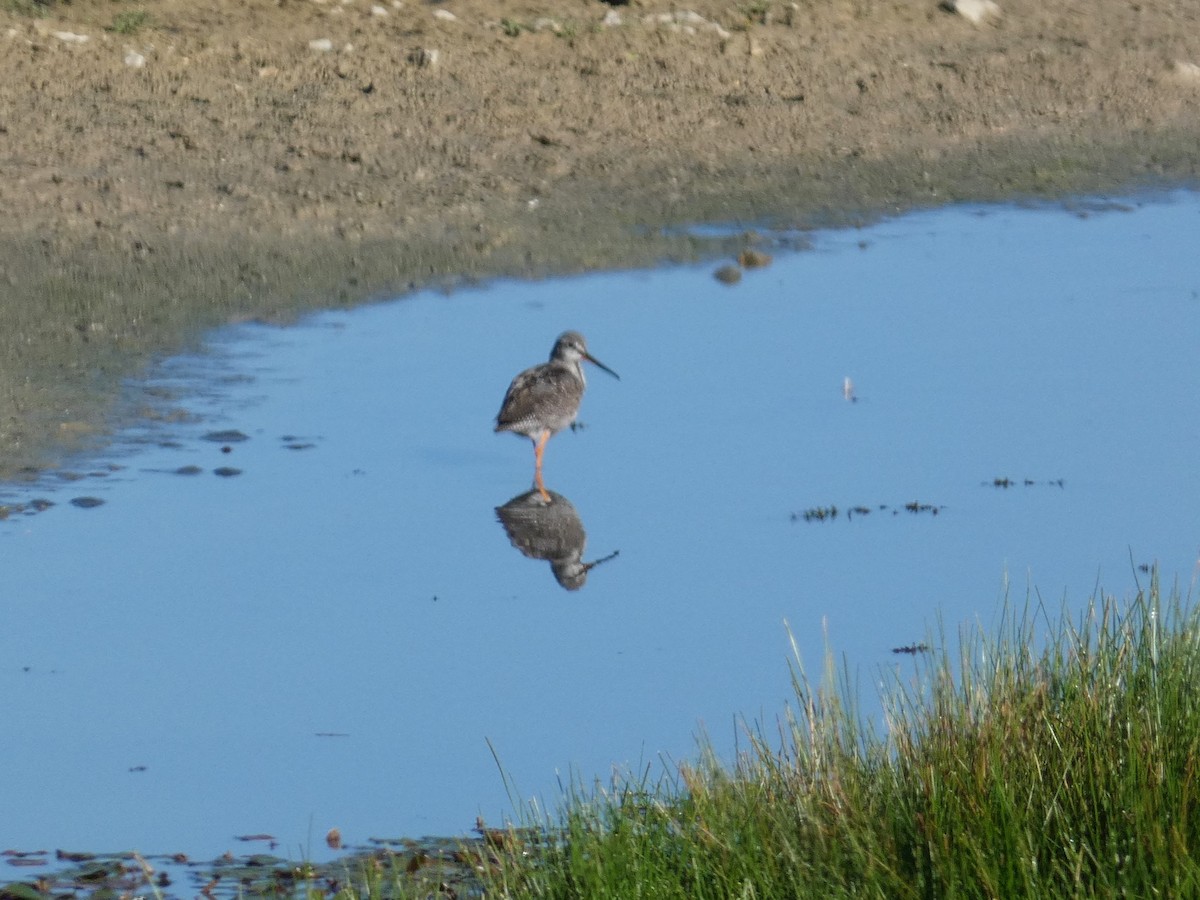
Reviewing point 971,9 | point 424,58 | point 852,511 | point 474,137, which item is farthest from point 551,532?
point 971,9

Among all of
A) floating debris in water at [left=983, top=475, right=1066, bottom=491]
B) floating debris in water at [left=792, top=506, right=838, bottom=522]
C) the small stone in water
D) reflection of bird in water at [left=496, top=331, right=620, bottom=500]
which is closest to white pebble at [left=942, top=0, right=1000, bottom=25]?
the small stone in water

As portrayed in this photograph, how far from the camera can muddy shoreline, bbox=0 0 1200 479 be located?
11.4 m

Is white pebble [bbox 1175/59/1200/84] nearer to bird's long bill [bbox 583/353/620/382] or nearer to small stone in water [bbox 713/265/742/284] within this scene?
small stone in water [bbox 713/265/742/284]

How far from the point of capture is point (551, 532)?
817 centimetres

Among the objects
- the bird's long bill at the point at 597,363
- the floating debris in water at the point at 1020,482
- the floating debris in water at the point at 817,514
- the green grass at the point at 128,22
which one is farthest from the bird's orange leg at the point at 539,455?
the green grass at the point at 128,22

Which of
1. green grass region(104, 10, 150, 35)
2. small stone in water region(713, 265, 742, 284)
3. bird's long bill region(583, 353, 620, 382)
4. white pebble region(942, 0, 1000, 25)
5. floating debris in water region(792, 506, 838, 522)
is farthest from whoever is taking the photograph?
white pebble region(942, 0, 1000, 25)

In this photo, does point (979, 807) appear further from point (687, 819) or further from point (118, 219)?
point (118, 219)

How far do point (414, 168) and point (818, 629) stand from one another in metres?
6.75

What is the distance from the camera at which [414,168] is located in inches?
514

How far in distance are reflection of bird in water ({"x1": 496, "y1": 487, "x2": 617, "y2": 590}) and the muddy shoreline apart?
2.36 m

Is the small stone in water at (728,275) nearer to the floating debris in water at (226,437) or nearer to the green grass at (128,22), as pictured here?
the floating debris in water at (226,437)

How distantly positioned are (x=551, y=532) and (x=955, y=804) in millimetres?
3829

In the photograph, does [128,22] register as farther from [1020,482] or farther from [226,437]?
[1020,482]

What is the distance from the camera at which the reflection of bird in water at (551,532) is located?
→ 306 inches
